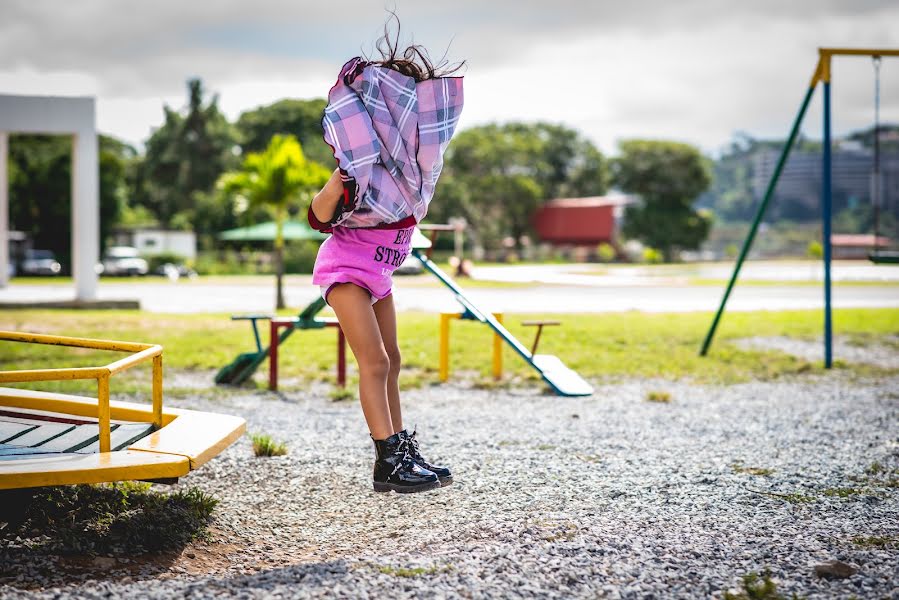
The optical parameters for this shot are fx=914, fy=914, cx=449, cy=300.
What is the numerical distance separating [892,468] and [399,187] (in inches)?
134

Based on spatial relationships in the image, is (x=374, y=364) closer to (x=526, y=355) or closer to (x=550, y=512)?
(x=550, y=512)

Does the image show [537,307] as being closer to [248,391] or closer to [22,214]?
[248,391]

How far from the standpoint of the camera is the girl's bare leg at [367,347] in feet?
11.9

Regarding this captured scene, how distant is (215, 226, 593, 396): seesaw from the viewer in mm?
6898

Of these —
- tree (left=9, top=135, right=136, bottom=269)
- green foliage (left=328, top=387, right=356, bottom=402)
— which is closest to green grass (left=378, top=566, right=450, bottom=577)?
green foliage (left=328, top=387, right=356, bottom=402)

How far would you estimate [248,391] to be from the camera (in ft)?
27.3

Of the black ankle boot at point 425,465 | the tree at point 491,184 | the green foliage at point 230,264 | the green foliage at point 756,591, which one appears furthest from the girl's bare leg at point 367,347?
the tree at point 491,184

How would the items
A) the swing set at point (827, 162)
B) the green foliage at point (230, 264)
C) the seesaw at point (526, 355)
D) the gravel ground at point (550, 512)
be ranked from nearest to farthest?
the gravel ground at point (550, 512), the seesaw at point (526, 355), the swing set at point (827, 162), the green foliage at point (230, 264)

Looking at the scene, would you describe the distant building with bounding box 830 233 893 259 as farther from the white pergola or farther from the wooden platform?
the white pergola

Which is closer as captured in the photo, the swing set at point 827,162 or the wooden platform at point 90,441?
the wooden platform at point 90,441

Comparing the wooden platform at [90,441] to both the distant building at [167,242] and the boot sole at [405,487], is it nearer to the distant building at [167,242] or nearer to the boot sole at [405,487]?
the boot sole at [405,487]

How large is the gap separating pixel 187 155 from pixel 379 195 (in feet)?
228

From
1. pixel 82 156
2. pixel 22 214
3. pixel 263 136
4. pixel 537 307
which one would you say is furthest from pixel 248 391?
pixel 263 136

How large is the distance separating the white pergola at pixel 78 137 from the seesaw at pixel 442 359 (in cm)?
1114
